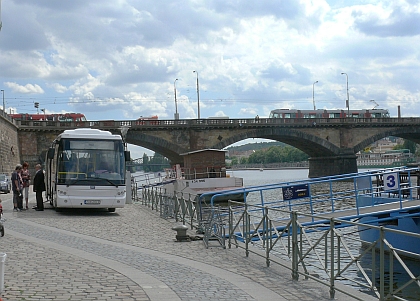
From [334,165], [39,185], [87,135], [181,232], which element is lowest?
[181,232]

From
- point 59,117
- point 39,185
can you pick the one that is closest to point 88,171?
point 39,185

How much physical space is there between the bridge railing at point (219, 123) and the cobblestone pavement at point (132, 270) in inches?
1939

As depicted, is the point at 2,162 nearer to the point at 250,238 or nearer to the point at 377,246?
the point at 250,238

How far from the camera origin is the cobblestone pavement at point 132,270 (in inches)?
308

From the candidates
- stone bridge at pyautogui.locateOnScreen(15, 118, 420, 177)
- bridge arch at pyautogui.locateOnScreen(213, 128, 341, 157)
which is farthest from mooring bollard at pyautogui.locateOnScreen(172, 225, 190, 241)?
bridge arch at pyautogui.locateOnScreen(213, 128, 341, 157)

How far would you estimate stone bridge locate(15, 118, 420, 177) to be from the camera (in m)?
64.0

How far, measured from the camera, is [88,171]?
21.0 meters

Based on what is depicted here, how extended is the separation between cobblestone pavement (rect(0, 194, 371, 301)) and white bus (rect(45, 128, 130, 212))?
5.05 meters

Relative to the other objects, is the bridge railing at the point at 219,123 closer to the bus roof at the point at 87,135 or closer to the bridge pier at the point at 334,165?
the bridge pier at the point at 334,165

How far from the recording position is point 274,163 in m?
184

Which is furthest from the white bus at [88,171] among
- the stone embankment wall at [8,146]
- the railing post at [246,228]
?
the stone embankment wall at [8,146]

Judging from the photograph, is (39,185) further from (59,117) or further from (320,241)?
(59,117)

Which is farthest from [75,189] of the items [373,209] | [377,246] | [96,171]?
[377,246]

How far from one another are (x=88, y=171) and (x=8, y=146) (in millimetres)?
34156
